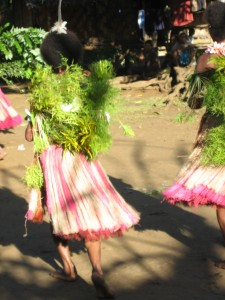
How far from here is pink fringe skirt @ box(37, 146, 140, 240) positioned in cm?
436

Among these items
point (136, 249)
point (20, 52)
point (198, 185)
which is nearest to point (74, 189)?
point (198, 185)

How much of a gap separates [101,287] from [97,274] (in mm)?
87

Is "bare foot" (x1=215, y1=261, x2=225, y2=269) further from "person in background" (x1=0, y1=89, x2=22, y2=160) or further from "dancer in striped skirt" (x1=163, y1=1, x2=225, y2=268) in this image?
"person in background" (x1=0, y1=89, x2=22, y2=160)

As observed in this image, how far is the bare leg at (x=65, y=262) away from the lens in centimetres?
468

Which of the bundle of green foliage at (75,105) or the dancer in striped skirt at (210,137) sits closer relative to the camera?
the bundle of green foliage at (75,105)

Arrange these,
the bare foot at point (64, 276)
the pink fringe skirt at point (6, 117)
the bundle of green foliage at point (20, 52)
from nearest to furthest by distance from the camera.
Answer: the bare foot at point (64, 276), the pink fringe skirt at point (6, 117), the bundle of green foliage at point (20, 52)

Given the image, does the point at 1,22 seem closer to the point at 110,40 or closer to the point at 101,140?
the point at 110,40

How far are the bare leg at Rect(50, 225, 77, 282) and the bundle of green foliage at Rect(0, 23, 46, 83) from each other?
23.3 feet

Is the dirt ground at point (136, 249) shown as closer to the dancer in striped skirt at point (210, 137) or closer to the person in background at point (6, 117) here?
the dancer in striped skirt at point (210, 137)

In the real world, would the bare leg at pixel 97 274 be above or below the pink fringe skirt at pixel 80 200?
below

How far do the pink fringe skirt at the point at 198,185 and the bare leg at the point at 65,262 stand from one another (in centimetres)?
79

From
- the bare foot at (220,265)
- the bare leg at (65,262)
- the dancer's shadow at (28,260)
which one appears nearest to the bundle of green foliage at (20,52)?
the dancer's shadow at (28,260)

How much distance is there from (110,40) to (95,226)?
613 inches

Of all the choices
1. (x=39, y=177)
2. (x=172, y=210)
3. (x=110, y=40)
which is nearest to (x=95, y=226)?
(x=39, y=177)
